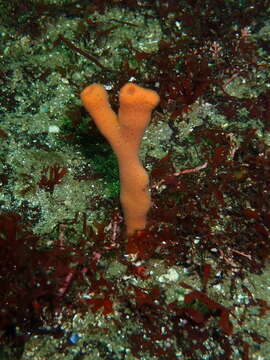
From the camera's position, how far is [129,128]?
2869 millimetres

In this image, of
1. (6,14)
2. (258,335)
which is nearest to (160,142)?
(258,335)

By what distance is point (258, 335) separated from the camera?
11.0 ft

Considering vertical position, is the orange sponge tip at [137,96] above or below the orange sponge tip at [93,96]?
below

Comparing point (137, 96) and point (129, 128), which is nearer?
point (137, 96)

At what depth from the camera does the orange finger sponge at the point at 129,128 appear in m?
2.65

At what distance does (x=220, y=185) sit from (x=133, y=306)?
5.45ft

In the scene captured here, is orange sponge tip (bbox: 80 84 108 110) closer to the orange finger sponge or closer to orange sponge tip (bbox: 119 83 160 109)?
the orange finger sponge

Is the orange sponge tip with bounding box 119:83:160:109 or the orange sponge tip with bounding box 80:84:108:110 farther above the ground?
the orange sponge tip with bounding box 80:84:108:110

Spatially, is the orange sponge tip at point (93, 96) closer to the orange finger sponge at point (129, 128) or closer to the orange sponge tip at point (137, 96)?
the orange finger sponge at point (129, 128)

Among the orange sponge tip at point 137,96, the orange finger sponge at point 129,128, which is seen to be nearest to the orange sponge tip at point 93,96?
the orange finger sponge at point 129,128

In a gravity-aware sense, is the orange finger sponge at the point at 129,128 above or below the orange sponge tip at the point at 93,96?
below

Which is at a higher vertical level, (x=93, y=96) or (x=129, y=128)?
(x=93, y=96)

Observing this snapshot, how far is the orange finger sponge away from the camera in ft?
8.68

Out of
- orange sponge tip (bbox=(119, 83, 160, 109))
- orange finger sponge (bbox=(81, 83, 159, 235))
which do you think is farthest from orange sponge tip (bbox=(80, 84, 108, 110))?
orange sponge tip (bbox=(119, 83, 160, 109))
